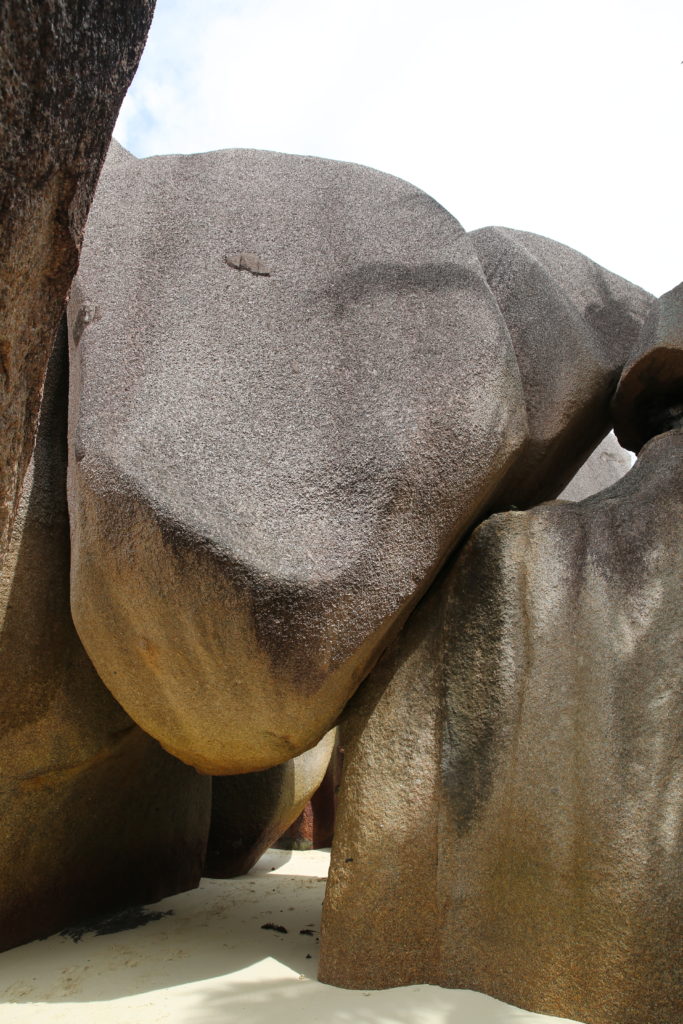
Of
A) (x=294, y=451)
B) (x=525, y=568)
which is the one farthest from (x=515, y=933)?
(x=294, y=451)

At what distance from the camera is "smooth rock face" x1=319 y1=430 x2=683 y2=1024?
2.17m

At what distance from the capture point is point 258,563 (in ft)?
7.80

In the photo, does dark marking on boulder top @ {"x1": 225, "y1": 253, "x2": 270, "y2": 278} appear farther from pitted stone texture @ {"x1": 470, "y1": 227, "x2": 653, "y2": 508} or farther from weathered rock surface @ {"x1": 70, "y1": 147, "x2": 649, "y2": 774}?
pitted stone texture @ {"x1": 470, "y1": 227, "x2": 653, "y2": 508}

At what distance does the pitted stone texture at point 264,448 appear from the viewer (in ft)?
7.94

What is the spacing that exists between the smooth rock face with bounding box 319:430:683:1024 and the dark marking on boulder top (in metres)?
1.16

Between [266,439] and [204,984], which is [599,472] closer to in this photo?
[266,439]

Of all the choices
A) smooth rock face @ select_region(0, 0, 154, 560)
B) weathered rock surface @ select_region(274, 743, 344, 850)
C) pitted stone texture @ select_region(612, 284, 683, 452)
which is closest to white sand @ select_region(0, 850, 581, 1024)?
smooth rock face @ select_region(0, 0, 154, 560)

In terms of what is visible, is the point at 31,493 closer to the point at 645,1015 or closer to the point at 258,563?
the point at 258,563

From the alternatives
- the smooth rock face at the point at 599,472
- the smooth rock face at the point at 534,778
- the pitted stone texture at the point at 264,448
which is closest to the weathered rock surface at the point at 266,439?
the pitted stone texture at the point at 264,448

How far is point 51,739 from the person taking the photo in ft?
9.55

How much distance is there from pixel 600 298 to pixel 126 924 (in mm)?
3095

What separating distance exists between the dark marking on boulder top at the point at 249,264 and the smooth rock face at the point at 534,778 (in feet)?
3.82

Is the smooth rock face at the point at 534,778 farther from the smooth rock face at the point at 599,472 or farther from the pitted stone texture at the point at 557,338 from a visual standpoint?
the smooth rock face at the point at 599,472

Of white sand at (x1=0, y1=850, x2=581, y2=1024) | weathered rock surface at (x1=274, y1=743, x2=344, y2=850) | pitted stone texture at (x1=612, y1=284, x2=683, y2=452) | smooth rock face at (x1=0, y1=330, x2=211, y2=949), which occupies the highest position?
pitted stone texture at (x1=612, y1=284, x2=683, y2=452)
